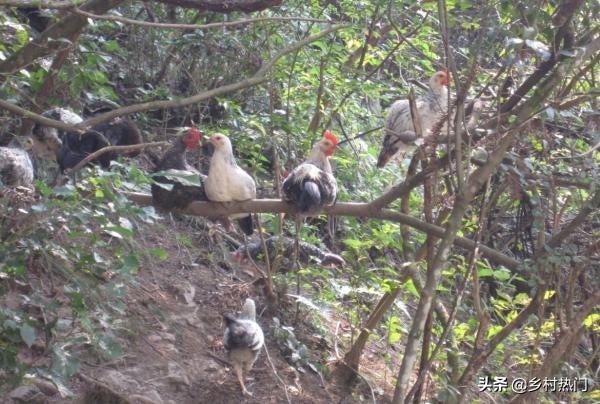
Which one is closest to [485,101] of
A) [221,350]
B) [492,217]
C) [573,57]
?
[492,217]

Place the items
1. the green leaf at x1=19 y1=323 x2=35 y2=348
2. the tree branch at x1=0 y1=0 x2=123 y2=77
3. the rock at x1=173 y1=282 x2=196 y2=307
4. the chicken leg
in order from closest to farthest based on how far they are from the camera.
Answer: the green leaf at x1=19 y1=323 x2=35 y2=348
the tree branch at x1=0 y1=0 x2=123 y2=77
the chicken leg
the rock at x1=173 y1=282 x2=196 y2=307

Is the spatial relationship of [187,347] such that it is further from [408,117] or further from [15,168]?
[408,117]

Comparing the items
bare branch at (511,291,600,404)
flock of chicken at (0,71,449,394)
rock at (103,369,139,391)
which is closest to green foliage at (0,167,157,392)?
flock of chicken at (0,71,449,394)

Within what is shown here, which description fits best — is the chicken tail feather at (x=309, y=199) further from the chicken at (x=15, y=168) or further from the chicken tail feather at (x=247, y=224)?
the chicken at (x=15, y=168)

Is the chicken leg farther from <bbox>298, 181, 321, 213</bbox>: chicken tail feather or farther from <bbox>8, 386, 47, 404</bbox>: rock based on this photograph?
<bbox>8, 386, 47, 404</bbox>: rock

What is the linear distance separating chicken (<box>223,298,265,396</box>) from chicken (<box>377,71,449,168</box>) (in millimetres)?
2165

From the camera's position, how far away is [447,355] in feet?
21.5

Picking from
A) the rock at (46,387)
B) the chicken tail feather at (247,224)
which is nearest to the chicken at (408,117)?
the chicken tail feather at (247,224)

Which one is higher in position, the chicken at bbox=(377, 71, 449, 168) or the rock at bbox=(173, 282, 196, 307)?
the chicken at bbox=(377, 71, 449, 168)

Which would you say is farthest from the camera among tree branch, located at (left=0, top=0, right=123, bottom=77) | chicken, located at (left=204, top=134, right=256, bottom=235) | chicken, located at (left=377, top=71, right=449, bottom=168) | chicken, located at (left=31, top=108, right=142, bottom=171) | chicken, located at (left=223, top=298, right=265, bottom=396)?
chicken, located at (left=377, top=71, right=449, bottom=168)

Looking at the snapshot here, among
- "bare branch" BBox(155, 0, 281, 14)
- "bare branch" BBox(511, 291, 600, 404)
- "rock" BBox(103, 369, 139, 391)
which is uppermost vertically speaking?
"bare branch" BBox(155, 0, 281, 14)

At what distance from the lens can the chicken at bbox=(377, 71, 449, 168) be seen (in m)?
7.77

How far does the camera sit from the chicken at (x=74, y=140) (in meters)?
6.70

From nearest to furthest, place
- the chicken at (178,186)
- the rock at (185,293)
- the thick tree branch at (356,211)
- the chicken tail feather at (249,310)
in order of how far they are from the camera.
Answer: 1. the thick tree branch at (356,211)
2. the chicken at (178,186)
3. the chicken tail feather at (249,310)
4. the rock at (185,293)
